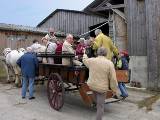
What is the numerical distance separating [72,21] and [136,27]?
579 inches

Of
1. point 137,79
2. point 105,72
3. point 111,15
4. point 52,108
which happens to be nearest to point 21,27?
point 111,15

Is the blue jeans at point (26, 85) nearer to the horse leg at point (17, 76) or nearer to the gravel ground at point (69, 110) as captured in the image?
the gravel ground at point (69, 110)

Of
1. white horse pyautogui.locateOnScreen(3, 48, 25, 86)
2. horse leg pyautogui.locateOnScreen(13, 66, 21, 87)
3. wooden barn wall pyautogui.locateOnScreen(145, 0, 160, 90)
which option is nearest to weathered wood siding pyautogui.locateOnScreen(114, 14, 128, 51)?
wooden barn wall pyautogui.locateOnScreen(145, 0, 160, 90)

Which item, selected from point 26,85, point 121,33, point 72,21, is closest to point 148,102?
point 26,85

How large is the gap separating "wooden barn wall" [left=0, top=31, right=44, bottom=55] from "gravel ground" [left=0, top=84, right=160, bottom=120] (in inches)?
377

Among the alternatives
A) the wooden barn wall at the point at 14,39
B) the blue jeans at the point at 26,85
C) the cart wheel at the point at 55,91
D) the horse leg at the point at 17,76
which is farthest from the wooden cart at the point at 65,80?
the wooden barn wall at the point at 14,39

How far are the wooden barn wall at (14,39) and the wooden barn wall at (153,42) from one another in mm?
10767

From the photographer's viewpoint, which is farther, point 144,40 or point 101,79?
point 144,40

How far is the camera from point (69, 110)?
393 inches

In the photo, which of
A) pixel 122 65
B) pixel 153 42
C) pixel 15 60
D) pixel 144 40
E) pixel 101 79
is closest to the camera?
pixel 101 79

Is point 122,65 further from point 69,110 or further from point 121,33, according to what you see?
point 121,33

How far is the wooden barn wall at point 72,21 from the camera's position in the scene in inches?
1081

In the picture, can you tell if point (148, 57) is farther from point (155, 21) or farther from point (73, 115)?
point (73, 115)

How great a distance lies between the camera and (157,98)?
11.4 m
